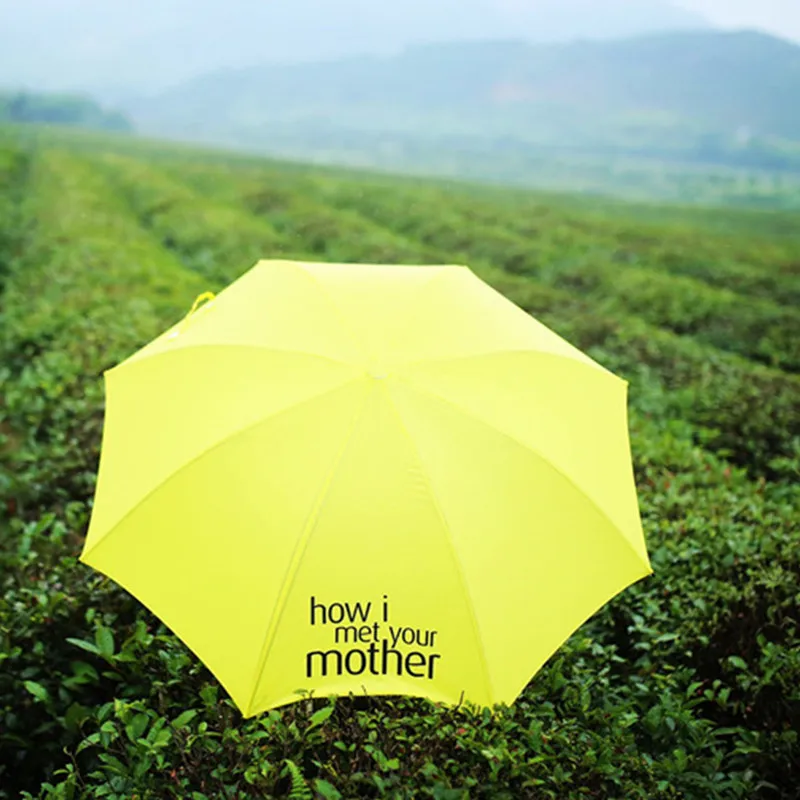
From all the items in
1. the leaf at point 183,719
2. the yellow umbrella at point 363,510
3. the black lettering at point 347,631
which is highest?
the yellow umbrella at point 363,510

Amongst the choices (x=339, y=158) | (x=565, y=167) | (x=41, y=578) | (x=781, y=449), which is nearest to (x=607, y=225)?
(x=781, y=449)

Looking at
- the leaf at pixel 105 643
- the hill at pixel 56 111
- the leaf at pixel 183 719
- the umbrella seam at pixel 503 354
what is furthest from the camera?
the hill at pixel 56 111

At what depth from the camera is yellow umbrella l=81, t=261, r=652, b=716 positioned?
7.43ft

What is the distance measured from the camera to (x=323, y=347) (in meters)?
2.51

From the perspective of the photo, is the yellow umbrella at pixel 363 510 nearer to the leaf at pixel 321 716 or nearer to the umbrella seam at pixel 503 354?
the umbrella seam at pixel 503 354

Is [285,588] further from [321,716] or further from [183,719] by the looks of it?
[183,719]

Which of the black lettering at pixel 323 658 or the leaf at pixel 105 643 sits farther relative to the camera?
the leaf at pixel 105 643

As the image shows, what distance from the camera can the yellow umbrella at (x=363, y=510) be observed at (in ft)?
7.43

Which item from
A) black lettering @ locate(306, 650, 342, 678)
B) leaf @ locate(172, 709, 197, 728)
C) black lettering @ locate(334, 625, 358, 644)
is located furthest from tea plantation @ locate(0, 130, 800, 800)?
black lettering @ locate(334, 625, 358, 644)

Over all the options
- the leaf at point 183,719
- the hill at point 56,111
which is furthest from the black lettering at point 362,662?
the hill at point 56,111

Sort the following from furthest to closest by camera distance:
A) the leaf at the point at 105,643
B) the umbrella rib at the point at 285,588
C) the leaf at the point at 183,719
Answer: the leaf at the point at 105,643, the leaf at the point at 183,719, the umbrella rib at the point at 285,588

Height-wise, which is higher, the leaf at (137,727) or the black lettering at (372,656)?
the black lettering at (372,656)

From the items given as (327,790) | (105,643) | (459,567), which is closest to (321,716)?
(327,790)

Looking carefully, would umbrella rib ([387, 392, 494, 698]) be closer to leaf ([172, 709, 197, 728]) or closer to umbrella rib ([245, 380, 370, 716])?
umbrella rib ([245, 380, 370, 716])
